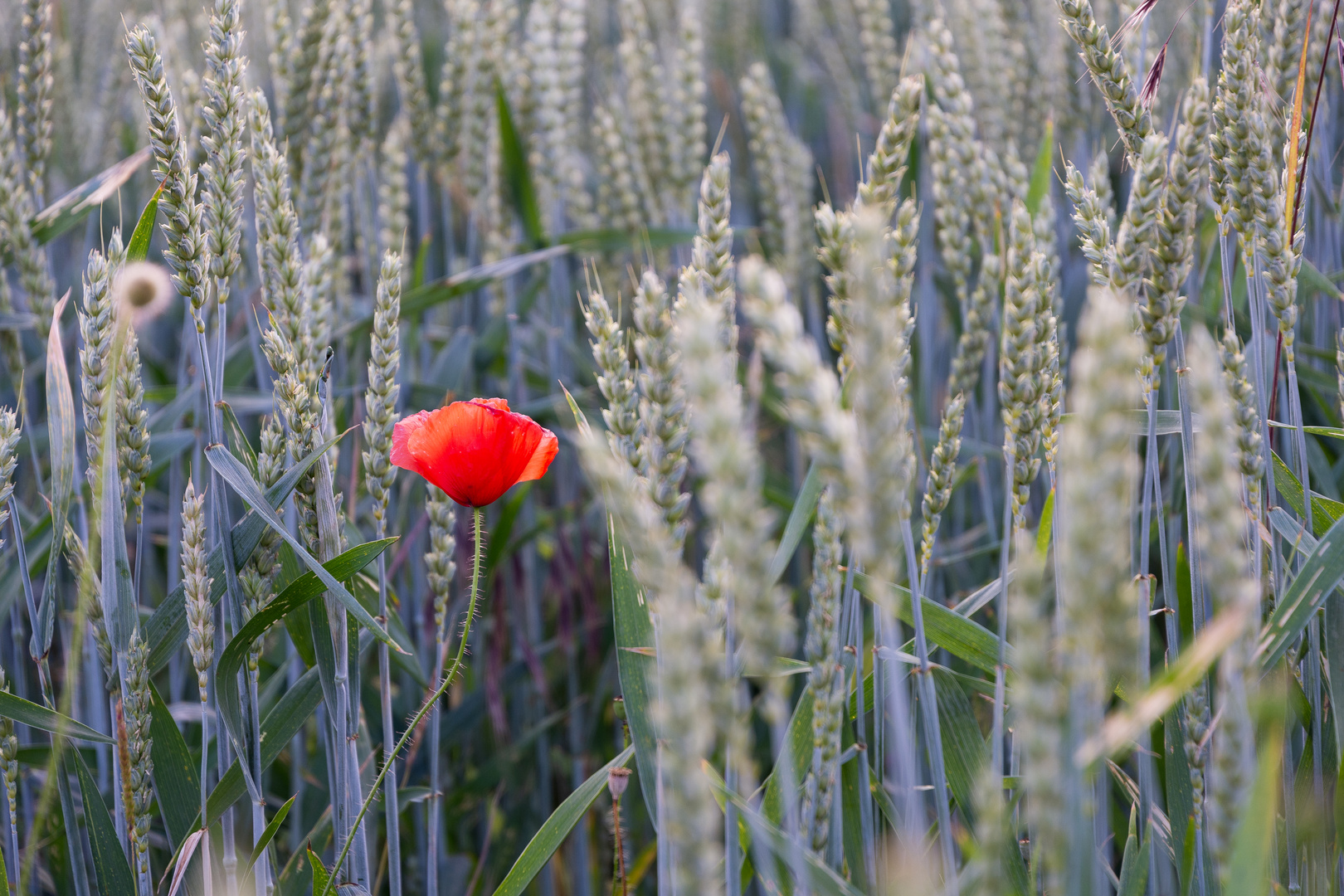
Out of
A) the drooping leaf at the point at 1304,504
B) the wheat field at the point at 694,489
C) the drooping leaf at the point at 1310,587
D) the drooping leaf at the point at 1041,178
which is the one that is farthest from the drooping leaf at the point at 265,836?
the drooping leaf at the point at 1041,178

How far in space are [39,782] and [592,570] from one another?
0.88m

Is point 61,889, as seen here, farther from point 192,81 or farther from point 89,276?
point 192,81

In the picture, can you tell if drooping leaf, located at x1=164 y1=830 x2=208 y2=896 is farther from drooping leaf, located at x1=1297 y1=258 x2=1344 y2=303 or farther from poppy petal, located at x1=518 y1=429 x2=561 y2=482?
drooping leaf, located at x1=1297 y1=258 x2=1344 y2=303

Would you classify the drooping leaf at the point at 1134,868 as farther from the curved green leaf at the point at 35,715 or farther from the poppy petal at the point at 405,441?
the curved green leaf at the point at 35,715

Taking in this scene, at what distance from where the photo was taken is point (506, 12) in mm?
1753

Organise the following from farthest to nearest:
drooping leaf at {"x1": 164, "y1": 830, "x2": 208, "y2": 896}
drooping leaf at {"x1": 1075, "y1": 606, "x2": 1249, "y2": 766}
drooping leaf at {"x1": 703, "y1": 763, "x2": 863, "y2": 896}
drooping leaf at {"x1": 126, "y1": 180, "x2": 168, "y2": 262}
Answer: drooping leaf at {"x1": 126, "y1": 180, "x2": 168, "y2": 262} < drooping leaf at {"x1": 164, "y1": 830, "x2": 208, "y2": 896} < drooping leaf at {"x1": 703, "y1": 763, "x2": 863, "y2": 896} < drooping leaf at {"x1": 1075, "y1": 606, "x2": 1249, "y2": 766}

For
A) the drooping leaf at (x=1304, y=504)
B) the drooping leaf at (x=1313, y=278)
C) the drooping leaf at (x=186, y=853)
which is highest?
the drooping leaf at (x=1313, y=278)

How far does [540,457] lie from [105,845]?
556 mm

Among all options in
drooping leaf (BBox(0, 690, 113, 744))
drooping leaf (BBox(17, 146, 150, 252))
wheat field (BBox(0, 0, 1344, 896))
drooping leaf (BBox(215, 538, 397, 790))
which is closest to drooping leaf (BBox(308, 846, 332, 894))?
wheat field (BBox(0, 0, 1344, 896))

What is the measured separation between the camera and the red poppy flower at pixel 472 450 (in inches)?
33.8

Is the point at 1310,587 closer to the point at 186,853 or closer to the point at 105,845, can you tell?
the point at 186,853

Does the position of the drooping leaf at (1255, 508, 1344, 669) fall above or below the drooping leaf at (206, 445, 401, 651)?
below

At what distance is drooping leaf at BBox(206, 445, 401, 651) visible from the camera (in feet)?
2.51

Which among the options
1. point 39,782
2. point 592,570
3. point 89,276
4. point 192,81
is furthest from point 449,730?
Answer: point 192,81
